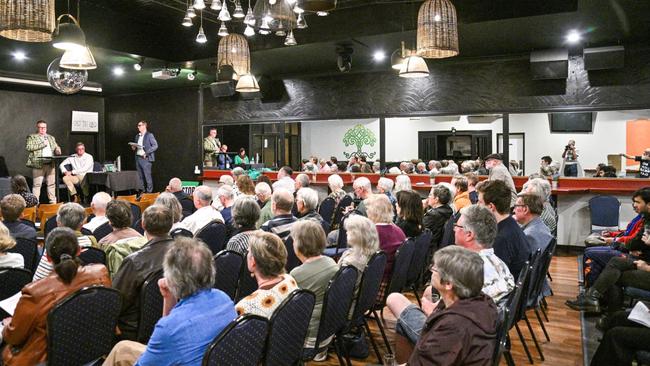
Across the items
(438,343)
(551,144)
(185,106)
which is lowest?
(438,343)

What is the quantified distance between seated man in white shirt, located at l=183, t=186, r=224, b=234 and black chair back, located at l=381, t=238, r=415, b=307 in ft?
5.81

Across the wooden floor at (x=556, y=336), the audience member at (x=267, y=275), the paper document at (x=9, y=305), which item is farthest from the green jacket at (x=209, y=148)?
the audience member at (x=267, y=275)

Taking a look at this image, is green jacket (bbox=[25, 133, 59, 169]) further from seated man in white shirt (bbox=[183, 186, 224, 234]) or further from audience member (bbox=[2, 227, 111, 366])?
audience member (bbox=[2, 227, 111, 366])

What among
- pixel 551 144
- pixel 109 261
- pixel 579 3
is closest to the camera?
pixel 109 261

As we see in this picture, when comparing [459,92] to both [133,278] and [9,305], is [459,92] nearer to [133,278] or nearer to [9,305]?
[133,278]

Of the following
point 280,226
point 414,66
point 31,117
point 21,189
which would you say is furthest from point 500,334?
point 31,117

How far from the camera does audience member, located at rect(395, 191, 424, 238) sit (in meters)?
4.82

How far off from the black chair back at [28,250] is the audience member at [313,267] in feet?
7.62

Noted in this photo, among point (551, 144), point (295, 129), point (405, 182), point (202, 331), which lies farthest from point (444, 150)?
point (202, 331)

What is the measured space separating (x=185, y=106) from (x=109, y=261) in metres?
9.95

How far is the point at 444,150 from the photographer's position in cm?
1592

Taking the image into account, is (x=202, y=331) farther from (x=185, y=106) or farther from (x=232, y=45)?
(x=185, y=106)

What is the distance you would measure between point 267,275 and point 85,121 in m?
13.7

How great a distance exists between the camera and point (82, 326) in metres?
2.47
